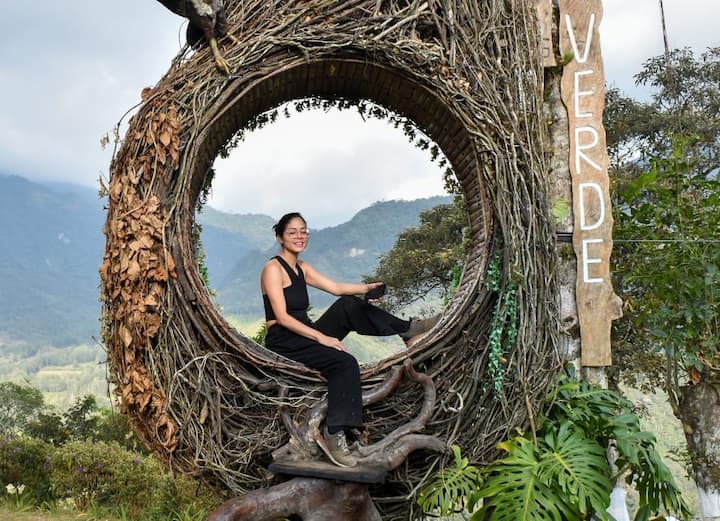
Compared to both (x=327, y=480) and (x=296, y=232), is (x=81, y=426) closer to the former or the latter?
(x=296, y=232)

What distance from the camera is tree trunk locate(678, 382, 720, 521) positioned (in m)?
3.41

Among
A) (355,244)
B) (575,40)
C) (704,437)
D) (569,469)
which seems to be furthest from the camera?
(355,244)

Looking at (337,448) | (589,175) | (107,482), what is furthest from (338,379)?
(107,482)

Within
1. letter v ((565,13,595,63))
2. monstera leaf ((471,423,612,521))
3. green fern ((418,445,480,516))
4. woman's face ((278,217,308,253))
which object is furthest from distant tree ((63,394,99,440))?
letter v ((565,13,595,63))

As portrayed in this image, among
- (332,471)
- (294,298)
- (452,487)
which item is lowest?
(452,487)

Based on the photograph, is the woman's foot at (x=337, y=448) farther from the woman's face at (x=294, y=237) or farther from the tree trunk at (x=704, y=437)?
the tree trunk at (x=704, y=437)

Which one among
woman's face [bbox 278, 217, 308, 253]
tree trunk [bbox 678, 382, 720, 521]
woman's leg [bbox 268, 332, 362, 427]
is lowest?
tree trunk [bbox 678, 382, 720, 521]

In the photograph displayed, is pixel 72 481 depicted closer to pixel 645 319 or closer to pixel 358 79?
pixel 358 79

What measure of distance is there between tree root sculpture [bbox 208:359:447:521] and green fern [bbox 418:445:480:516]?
11 cm

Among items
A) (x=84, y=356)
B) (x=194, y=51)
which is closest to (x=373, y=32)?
(x=194, y=51)

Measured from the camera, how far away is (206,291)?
2.64m

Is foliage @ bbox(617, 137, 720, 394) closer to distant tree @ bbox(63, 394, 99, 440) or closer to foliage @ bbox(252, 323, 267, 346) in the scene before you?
foliage @ bbox(252, 323, 267, 346)

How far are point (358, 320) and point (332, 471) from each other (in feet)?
2.87

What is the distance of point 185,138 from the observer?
8.39ft
